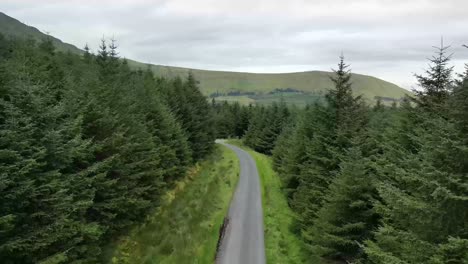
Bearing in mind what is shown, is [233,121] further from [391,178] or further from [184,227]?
[391,178]

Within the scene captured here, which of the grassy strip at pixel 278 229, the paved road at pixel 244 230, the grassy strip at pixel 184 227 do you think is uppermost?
the grassy strip at pixel 184 227

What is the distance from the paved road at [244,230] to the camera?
90.8ft

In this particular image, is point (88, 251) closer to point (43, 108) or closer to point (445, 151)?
point (43, 108)

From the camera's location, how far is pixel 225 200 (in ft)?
136

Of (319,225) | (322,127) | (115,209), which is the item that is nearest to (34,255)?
(115,209)

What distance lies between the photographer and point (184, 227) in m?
31.9

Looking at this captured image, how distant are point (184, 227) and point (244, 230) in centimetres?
527

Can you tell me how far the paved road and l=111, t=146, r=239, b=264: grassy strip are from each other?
88 cm

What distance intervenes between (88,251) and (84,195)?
2.82 metres

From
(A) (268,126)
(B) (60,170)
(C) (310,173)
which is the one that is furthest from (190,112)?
(B) (60,170)

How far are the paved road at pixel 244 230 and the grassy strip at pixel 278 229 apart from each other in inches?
25.1

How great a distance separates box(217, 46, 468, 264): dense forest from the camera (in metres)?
12.0

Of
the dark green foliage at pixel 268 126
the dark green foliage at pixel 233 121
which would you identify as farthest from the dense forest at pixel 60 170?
the dark green foliage at pixel 233 121

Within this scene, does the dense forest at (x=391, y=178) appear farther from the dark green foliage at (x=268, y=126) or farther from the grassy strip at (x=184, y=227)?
the dark green foliage at (x=268, y=126)
